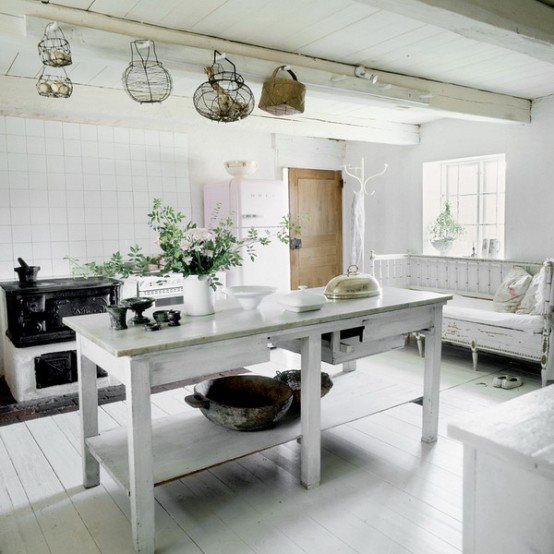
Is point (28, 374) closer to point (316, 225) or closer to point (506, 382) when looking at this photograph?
point (506, 382)

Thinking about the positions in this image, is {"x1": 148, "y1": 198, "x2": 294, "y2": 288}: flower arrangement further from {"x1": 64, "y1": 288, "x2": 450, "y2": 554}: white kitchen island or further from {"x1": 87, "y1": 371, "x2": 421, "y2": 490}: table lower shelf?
{"x1": 87, "y1": 371, "x2": 421, "y2": 490}: table lower shelf

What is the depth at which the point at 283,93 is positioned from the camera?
3426 millimetres

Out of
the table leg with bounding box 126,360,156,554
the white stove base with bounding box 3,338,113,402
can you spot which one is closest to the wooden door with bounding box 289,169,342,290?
the white stove base with bounding box 3,338,113,402

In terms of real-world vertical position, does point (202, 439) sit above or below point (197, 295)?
below

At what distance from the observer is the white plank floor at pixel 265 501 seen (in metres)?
2.35

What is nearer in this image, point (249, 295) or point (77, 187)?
point (249, 295)

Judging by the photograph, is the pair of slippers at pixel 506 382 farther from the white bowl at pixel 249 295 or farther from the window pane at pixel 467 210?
the white bowl at pixel 249 295

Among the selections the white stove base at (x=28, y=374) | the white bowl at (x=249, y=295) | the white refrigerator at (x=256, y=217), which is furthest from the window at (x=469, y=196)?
the white stove base at (x=28, y=374)

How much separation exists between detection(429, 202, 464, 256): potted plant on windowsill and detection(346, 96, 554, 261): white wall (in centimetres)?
40

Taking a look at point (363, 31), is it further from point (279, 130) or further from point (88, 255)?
point (88, 255)

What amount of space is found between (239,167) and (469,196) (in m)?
2.80

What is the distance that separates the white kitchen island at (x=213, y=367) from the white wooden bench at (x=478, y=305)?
1583 mm

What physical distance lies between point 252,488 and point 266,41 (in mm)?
2834

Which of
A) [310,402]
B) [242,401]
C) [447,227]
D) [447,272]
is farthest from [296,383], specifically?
[447,227]
